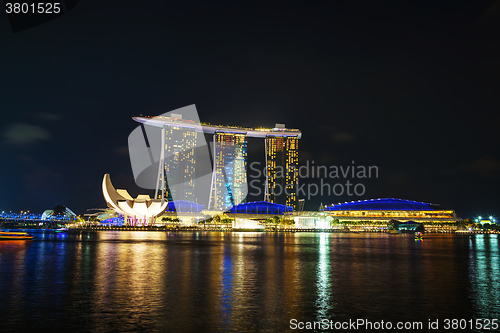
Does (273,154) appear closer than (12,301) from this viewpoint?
No

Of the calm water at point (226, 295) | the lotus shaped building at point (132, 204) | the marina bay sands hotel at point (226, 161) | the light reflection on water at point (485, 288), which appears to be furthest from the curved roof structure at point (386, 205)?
the calm water at point (226, 295)

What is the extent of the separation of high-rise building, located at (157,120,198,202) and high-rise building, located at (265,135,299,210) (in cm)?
3624

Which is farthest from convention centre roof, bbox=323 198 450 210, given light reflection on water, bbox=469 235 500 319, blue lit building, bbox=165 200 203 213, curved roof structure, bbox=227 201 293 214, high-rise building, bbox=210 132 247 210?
light reflection on water, bbox=469 235 500 319

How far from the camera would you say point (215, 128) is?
18162 centimetres

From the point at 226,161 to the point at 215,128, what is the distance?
53.2 feet

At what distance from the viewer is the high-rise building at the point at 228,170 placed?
182 m

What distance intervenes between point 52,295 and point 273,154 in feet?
565

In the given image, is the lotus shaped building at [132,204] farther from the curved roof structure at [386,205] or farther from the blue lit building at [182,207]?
the curved roof structure at [386,205]

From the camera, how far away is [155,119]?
174625 mm

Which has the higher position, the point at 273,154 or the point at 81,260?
the point at 273,154

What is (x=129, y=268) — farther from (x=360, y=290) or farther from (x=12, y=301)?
(x=360, y=290)

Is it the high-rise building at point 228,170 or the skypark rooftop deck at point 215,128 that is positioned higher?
the skypark rooftop deck at point 215,128

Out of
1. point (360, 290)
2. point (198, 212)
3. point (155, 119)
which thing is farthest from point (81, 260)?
point (155, 119)

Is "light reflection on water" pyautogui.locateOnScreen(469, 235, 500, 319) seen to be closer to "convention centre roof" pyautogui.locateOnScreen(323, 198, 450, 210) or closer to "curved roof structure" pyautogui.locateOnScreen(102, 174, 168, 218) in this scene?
"curved roof structure" pyautogui.locateOnScreen(102, 174, 168, 218)
